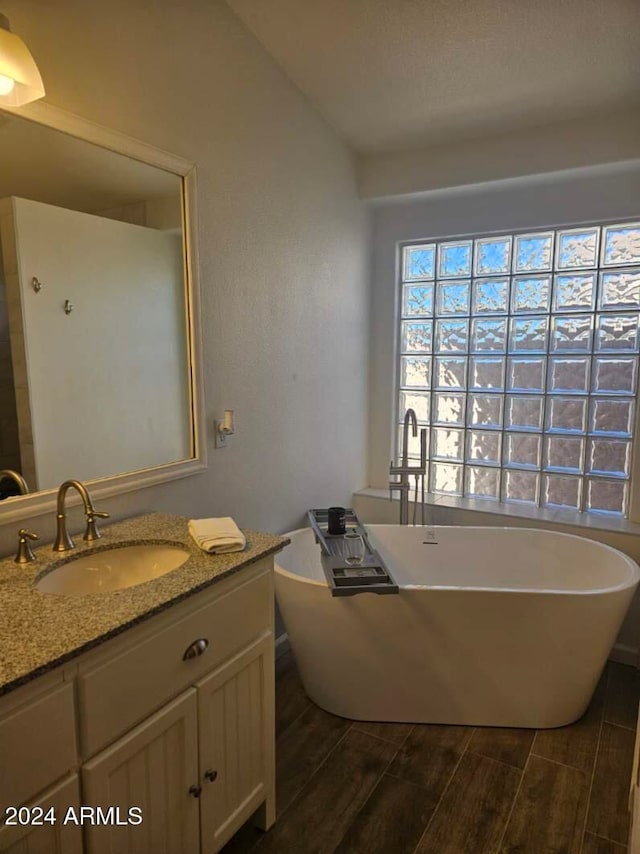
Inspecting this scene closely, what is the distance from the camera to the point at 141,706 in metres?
1.17

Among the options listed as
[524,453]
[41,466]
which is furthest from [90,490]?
[524,453]

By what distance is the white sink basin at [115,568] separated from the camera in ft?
4.72

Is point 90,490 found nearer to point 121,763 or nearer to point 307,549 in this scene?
point 121,763

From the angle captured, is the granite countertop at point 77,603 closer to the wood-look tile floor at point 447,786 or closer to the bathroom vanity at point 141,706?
the bathroom vanity at point 141,706

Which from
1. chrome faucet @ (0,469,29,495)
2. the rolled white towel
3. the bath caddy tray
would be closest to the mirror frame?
chrome faucet @ (0,469,29,495)

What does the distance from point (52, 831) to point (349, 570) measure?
1.29 meters

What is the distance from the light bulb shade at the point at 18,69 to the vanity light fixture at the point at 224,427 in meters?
1.17

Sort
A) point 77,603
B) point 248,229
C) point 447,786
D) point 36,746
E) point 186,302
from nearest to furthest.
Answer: point 36,746 → point 77,603 → point 447,786 → point 186,302 → point 248,229

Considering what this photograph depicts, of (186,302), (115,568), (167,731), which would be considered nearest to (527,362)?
(186,302)

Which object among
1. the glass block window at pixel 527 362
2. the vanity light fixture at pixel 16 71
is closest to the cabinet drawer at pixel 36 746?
the vanity light fixture at pixel 16 71

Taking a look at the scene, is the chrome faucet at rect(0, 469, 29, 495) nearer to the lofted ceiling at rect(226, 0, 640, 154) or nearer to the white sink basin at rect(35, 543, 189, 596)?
the white sink basin at rect(35, 543, 189, 596)

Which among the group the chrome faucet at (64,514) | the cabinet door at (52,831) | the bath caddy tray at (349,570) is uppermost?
the chrome faucet at (64,514)

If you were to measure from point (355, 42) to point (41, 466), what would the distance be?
6.39ft

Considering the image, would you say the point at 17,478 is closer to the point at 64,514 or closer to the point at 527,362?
the point at 64,514
